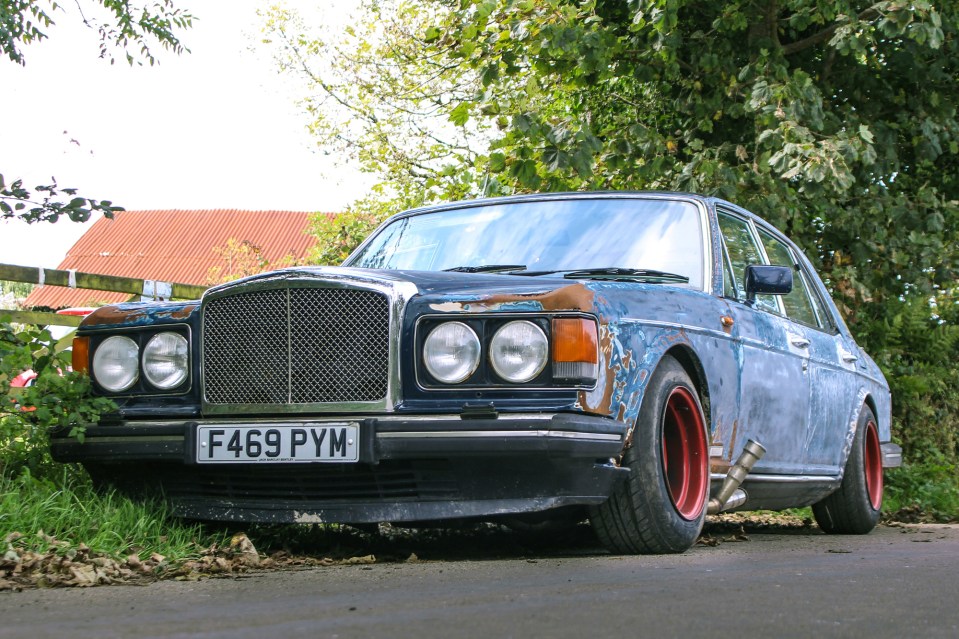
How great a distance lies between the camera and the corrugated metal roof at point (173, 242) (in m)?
50.0

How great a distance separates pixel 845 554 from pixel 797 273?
2.44m

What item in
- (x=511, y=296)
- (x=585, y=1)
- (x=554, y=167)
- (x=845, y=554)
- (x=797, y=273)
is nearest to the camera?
(x=511, y=296)

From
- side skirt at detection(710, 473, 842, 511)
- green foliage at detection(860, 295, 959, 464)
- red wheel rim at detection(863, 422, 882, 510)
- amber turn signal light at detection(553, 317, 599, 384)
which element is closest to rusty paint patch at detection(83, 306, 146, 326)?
amber turn signal light at detection(553, 317, 599, 384)

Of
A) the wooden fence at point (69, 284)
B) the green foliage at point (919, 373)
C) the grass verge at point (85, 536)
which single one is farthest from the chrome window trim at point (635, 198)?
the green foliage at point (919, 373)

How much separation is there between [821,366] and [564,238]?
1.95 meters

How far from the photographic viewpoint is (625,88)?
47.0 feet

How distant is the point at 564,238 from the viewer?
19.4ft

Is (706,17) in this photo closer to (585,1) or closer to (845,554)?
(585,1)

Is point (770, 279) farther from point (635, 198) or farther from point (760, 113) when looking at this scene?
point (760, 113)

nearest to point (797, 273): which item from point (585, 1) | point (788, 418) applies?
point (788, 418)

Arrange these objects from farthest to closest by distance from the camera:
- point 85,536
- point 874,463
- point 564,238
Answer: point 874,463 → point 564,238 → point 85,536

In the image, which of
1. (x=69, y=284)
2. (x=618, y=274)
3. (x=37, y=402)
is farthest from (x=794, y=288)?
(x=69, y=284)

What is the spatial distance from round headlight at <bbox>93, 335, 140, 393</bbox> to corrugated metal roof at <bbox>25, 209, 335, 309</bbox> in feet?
142

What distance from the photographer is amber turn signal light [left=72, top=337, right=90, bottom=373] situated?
5492 millimetres
